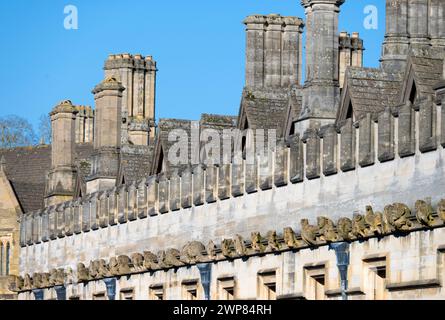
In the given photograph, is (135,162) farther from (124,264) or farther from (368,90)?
(368,90)

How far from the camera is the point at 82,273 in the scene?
55312 mm

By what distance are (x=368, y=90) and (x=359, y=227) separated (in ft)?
15.9

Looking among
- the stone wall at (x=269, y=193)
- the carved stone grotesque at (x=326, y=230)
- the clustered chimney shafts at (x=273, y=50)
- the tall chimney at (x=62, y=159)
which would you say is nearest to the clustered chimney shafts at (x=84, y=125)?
the tall chimney at (x=62, y=159)

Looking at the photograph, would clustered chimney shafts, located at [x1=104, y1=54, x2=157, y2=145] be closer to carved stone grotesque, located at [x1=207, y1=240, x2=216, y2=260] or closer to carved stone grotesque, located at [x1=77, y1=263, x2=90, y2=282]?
carved stone grotesque, located at [x1=77, y1=263, x2=90, y2=282]

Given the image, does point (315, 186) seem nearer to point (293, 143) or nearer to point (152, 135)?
point (293, 143)

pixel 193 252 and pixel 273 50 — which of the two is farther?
pixel 273 50

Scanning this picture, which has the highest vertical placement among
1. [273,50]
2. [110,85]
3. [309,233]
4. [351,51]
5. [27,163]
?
[351,51]

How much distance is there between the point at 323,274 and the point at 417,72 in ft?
13.9

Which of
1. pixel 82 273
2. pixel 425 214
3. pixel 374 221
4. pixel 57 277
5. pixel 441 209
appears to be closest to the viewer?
pixel 441 209

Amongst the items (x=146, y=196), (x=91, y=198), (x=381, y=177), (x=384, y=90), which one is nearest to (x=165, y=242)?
(x=146, y=196)

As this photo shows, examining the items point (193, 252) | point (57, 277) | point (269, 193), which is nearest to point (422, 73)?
point (269, 193)

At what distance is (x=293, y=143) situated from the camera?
4219 centimetres
